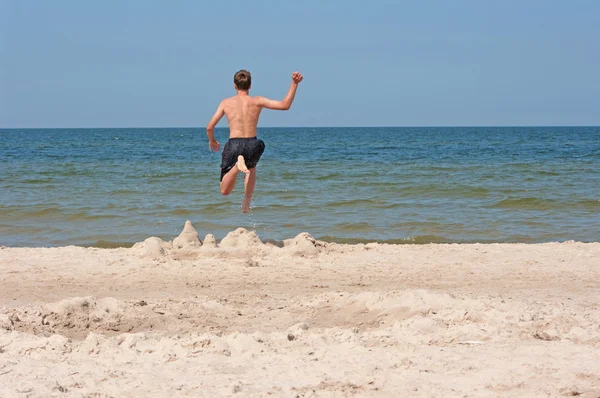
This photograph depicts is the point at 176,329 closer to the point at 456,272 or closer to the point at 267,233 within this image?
the point at 456,272

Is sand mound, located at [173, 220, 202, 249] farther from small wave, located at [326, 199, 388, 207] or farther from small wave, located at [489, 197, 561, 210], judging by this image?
small wave, located at [489, 197, 561, 210]

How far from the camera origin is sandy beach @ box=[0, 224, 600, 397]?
13.4ft

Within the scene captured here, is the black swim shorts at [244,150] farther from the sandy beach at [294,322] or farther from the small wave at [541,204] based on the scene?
the small wave at [541,204]

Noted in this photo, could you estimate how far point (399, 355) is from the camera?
4.54 meters

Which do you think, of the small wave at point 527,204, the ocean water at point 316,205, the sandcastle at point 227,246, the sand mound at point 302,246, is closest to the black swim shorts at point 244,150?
the sandcastle at point 227,246

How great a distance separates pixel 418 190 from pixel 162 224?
695 centimetres
